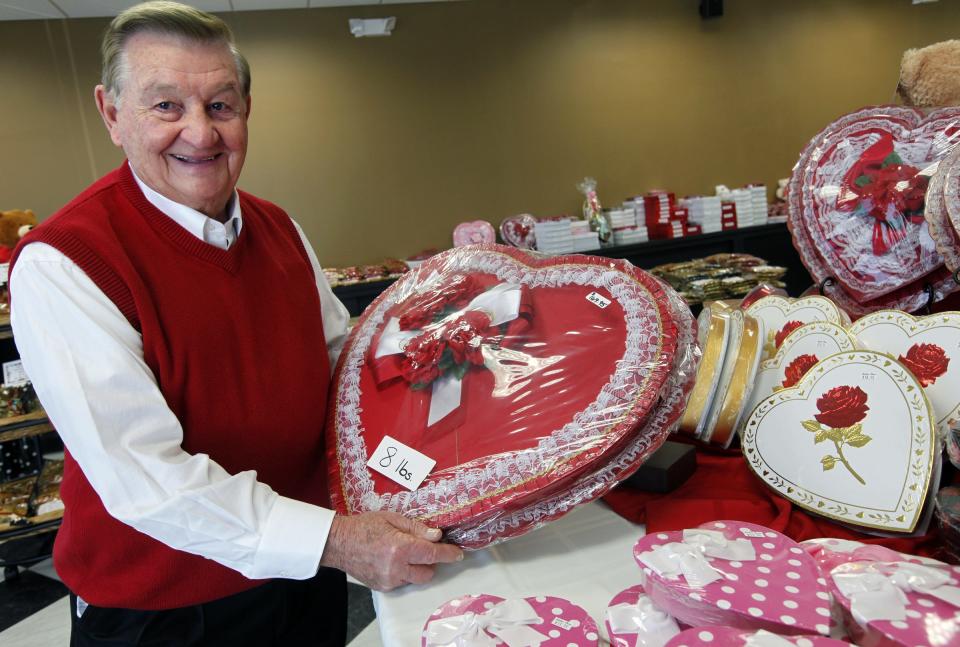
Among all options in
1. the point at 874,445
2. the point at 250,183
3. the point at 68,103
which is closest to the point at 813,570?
the point at 874,445

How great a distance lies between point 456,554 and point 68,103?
13.6 feet

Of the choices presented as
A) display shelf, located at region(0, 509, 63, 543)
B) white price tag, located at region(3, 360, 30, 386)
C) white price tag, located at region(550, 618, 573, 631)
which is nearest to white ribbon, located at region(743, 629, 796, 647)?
white price tag, located at region(550, 618, 573, 631)

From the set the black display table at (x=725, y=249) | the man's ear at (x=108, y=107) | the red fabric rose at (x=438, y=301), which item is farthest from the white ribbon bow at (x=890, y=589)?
the black display table at (x=725, y=249)

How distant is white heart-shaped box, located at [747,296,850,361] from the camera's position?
129 cm

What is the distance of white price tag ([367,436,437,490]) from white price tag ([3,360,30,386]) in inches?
102

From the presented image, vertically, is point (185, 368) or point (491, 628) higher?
point (185, 368)

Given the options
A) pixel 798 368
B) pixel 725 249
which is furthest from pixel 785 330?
pixel 725 249

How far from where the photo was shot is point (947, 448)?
2.97ft

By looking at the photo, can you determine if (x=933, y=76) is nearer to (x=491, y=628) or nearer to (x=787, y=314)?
(x=787, y=314)

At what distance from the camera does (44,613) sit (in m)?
2.46

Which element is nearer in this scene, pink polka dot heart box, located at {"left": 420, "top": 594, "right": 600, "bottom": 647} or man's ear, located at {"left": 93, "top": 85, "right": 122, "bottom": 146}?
pink polka dot heart box, located at {"left": 420, "top": 594, "right": 600, "bottom": 647}

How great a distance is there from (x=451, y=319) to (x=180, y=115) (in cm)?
59

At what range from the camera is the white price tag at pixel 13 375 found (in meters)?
2.84

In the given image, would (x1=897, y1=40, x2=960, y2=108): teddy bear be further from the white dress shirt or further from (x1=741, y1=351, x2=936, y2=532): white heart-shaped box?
the white dress shirt
